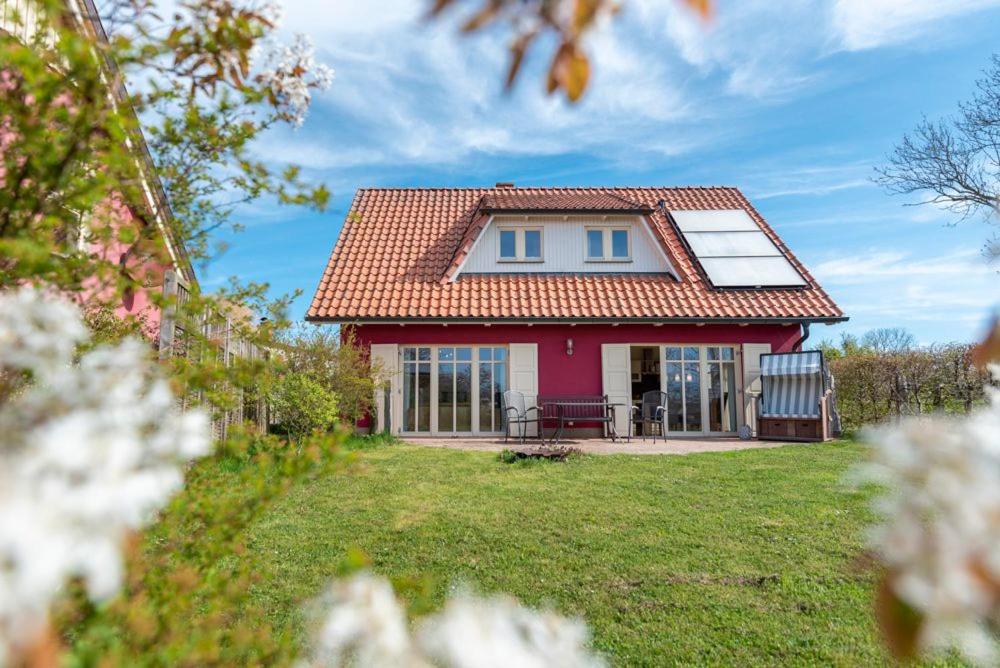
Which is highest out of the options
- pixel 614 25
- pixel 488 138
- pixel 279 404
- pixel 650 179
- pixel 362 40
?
pixel 650 179

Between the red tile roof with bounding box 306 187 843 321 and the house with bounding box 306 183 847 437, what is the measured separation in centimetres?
4

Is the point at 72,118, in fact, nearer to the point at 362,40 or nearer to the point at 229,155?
the point at 229,155

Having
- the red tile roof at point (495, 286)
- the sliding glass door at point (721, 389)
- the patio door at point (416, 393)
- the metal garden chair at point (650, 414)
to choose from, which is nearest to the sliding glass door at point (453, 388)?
the patio door at point (416, 393)

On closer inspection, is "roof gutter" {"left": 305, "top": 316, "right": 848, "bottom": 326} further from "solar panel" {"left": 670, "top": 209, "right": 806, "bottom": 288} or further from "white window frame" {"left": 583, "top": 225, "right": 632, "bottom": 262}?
"white window frame" {"left": 583, "top": 225, "right": 632, "bottom": 262}

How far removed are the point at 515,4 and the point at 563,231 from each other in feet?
45.5

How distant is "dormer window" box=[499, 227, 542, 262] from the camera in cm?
1464

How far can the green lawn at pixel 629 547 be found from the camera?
11.4 feet

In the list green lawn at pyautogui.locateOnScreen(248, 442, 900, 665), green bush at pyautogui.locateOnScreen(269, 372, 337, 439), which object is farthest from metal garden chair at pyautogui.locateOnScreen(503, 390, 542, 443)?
green lawn at pyautogui.locateOnScreen(248, 442, 900, 665)

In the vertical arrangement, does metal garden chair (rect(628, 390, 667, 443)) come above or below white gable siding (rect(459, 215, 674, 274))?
below

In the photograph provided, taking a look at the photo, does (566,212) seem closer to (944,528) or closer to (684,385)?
(684,385)

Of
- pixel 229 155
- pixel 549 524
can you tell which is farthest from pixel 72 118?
pixel 549 524

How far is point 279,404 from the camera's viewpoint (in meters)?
9.62

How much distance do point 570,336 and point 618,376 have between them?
134 centimetres

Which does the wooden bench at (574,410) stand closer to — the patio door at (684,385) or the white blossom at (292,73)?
the patio door at (684,385)
